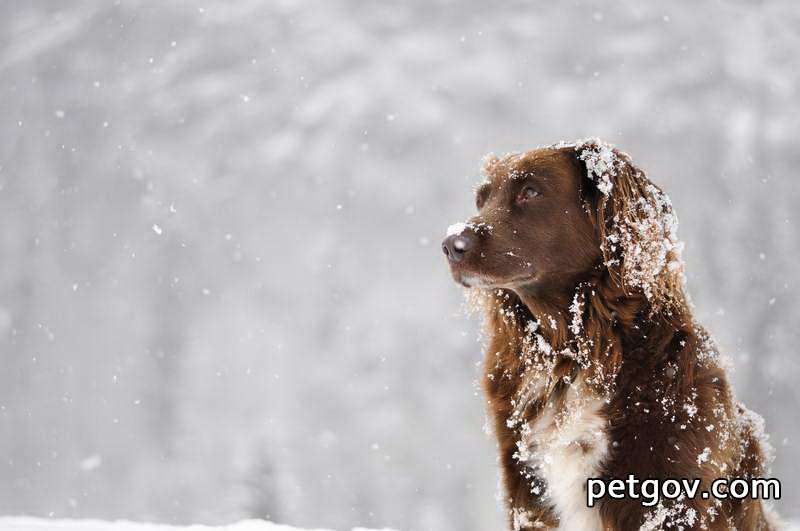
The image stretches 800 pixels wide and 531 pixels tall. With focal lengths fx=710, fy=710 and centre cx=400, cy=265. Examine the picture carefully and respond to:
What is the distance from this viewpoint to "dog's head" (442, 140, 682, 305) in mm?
2730

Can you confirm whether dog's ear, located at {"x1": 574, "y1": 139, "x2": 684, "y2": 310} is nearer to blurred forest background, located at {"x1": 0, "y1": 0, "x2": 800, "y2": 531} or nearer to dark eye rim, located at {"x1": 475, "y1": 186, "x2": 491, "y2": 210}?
dark eye rim, located at {"x1": 475, "y1": 186, "x2": 491, "y2": 210}

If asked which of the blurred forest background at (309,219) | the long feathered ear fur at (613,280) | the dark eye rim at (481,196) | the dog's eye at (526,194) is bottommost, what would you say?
the long feathered ear fur at (613,280)

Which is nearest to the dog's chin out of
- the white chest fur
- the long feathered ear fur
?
the long feathered ear fur

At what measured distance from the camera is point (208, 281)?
43.9 feet

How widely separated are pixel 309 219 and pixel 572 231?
10.9 m

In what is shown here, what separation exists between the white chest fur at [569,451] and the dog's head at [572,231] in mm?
472

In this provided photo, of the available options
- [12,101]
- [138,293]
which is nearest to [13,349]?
[138,293]

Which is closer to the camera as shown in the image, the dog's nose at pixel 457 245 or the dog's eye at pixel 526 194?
the dog's nose at pixel 457 245

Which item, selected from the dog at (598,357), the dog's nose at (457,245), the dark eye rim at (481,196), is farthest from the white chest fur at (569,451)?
the dark eye rim at (481,196)

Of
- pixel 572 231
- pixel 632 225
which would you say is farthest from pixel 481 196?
pixel 632 225

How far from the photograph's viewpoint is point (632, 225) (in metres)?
2.74

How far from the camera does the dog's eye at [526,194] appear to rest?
2869 millimetres

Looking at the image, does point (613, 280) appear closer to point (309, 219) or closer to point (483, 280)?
point (483, 280)

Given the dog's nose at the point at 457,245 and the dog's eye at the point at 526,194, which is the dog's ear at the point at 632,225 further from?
the dog's nose at the point at 457,245
